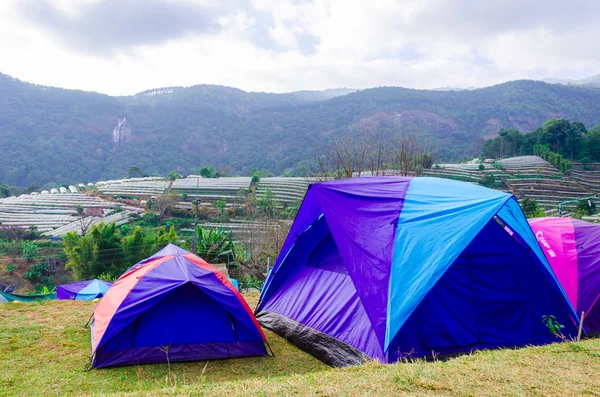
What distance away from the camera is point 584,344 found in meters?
3.89

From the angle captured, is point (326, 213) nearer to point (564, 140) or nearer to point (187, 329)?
point (187, 329)

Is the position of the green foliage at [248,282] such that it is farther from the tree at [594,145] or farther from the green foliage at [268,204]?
the tree at [594,145]

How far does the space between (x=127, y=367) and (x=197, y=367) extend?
0.70 meters

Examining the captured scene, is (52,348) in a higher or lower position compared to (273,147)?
lower

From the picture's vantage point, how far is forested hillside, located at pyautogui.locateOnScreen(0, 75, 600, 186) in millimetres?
67875

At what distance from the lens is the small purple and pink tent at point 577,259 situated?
18.1 feet

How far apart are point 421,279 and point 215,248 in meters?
12.4

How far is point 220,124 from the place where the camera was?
91.4m

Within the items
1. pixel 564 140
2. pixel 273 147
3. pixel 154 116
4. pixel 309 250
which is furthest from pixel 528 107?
pixel 309 250

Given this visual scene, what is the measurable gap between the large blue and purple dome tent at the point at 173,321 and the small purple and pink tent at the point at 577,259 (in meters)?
4.08

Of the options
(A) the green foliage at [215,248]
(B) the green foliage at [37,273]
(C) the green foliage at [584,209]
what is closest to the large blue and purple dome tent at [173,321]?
(A) the green foliage at [215,248]

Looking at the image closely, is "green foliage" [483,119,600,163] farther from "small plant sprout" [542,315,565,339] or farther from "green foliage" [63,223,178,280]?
"small plant sprout" [542,315,565,339]

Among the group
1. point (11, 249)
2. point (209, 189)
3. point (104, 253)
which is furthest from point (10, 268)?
point (209, 189)

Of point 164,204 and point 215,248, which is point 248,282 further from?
point 164,204
